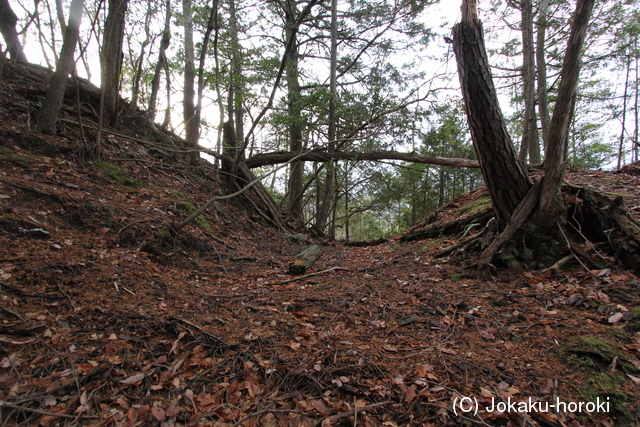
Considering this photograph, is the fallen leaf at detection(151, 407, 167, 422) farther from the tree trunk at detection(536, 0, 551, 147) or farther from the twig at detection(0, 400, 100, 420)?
the tree trunk at detection(536, 0, 551, 147)

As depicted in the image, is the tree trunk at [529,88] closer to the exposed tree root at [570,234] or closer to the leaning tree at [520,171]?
the exposed tree root at [570,234]

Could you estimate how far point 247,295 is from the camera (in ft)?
11.4

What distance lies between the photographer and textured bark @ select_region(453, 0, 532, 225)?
3486 millimetres

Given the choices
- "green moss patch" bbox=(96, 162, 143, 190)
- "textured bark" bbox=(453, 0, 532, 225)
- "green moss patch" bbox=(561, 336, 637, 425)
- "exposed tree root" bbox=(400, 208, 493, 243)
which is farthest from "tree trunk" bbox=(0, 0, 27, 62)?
"green moss patch" bbox=(561, 336, 637, 425)

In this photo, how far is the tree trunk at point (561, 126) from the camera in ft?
10.0

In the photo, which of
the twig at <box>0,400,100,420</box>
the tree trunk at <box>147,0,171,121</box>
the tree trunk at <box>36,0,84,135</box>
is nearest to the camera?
the twig at <box>0,400,100,420</box>

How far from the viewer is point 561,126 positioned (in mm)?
3271

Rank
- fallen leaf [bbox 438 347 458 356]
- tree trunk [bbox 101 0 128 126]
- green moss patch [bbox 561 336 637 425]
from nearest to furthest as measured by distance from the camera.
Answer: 1. green moss patch [bbox 561 336 637 425]
2. fallen leaf [bbox 438 347 458 356]
3. tree trunk [bbox 101 0 128 126]

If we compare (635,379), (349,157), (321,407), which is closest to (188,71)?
(349,157)

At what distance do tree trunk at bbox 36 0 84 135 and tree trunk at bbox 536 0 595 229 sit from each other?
22.9 feet

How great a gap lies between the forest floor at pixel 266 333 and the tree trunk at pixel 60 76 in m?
0.48

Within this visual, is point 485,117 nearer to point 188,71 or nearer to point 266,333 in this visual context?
point 266,333

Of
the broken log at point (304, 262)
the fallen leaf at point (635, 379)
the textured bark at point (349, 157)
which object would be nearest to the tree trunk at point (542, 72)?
the textured bark at point (349, 157)

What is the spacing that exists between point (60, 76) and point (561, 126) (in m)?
7.36
